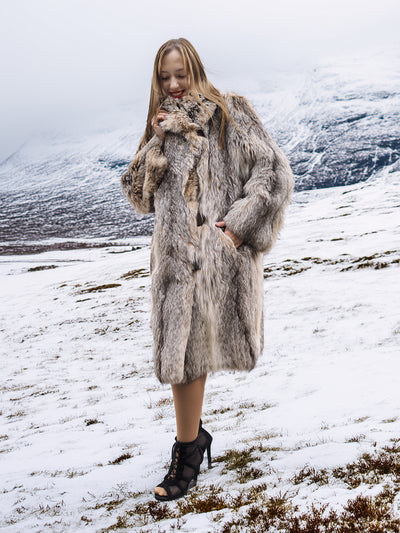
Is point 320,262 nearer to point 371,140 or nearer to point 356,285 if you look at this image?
point 356,285

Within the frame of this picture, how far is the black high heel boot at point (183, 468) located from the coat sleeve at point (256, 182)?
153 cm

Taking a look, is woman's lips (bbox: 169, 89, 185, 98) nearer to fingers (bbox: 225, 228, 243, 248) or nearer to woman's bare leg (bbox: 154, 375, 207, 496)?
fingers (bbox: 225, 228, 243, 248)

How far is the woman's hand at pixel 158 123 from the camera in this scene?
120 inches

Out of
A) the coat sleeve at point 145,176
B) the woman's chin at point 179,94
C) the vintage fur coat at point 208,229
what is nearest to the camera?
Result: the vintage fur coat at point 208,229

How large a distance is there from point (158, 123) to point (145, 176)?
41 cm

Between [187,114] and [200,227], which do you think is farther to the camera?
[187,114]

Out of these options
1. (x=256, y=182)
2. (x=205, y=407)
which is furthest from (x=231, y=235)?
(x=205, y=407)

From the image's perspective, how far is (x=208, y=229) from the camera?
9.51 feet

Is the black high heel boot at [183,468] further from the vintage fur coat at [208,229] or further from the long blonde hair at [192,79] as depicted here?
the long blonde hair at [192,79]

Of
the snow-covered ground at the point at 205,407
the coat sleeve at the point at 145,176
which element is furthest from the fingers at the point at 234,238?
the snow-covered ground at the point at 205,407

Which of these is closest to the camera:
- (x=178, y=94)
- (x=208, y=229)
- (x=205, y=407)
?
(x=208, y=229)

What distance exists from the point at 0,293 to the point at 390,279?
24.1 m

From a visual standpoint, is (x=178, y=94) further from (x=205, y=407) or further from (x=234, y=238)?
(x=205, y=407)

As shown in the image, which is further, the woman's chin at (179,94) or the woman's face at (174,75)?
the woman's chin at (179,94)
